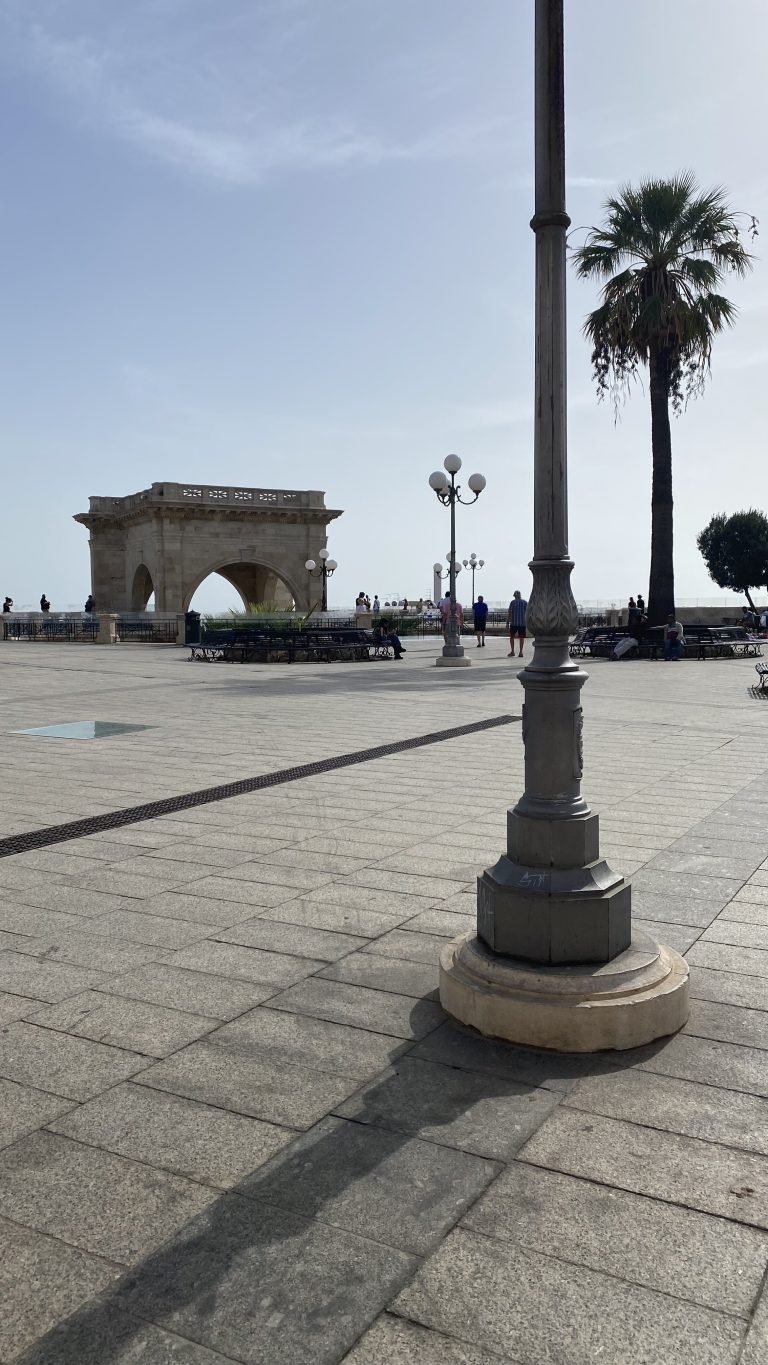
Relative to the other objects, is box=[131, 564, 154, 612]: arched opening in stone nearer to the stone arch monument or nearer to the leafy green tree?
the stone arch monument

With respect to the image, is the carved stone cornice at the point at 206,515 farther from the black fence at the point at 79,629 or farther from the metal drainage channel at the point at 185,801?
the metal drainage channel at the point at 185,801

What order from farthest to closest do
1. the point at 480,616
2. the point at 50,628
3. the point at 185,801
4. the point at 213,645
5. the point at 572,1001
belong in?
the point at 50,628
the point at 480,616
the point at 213,645
the point at 185,801
the point at 572,1001

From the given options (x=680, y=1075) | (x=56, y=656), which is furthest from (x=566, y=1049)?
(x=56, y=656)

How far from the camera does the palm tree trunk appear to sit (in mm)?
23203

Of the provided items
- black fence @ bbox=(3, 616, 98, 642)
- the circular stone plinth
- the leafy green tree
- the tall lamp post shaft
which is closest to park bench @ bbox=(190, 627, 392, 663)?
the tall lamp post shaft

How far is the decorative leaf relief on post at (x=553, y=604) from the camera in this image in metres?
3.45

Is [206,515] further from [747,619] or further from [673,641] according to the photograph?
[673,641]

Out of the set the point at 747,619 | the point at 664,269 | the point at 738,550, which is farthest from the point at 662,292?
the point at 738,550

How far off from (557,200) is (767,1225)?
321 cm

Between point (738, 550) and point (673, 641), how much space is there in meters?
44.8

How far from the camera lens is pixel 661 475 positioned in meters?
23.3

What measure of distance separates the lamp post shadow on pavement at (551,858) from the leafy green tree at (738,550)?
63.0 meters

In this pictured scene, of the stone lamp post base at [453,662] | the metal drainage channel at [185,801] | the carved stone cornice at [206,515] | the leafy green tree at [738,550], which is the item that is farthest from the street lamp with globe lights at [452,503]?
the leafy green tree at [738,550]

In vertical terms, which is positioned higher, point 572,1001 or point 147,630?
point 147,630
